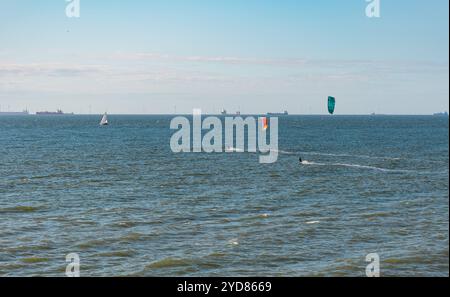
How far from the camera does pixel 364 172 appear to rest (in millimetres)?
67938

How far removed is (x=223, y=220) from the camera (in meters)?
38.5

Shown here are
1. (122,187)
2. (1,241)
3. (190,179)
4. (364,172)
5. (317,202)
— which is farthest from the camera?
(364,172)

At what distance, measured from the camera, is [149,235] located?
1351 inches

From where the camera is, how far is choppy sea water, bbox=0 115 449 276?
94.0 feet

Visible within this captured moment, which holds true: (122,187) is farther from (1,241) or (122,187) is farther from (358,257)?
(358,257)

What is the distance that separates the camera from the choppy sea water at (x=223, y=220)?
1128 inches
